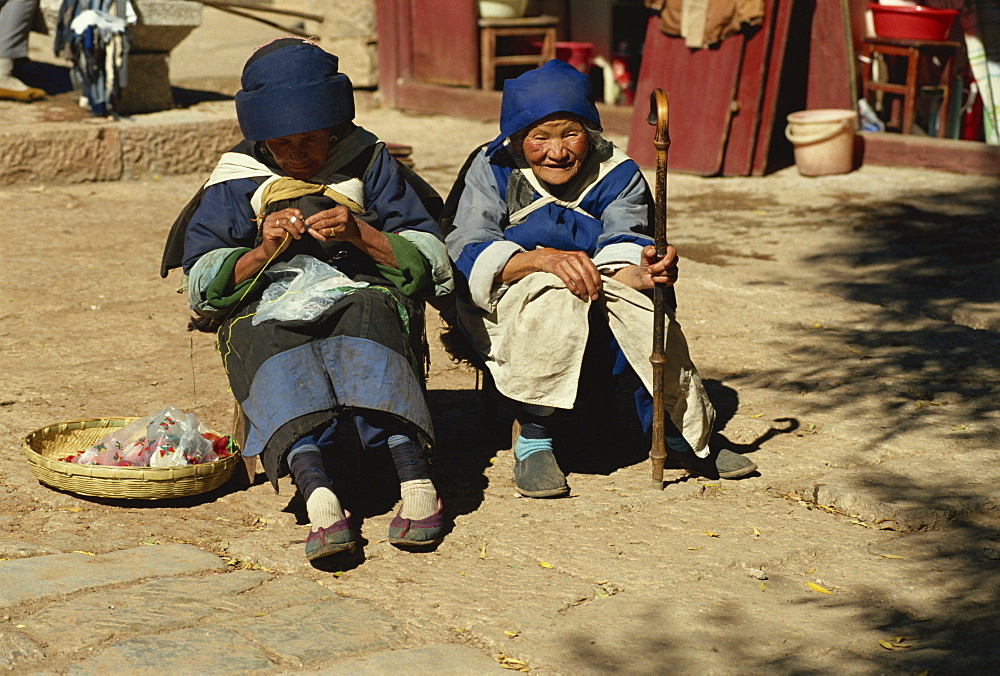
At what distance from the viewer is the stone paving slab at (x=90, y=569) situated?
3021 mm

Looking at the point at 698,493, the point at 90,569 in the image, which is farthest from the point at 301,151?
the point at 698,493

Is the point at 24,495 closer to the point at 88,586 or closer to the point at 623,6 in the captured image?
the point at 88,586

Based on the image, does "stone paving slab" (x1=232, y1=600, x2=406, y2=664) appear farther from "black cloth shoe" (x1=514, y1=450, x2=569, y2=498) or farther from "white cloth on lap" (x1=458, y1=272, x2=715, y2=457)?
"white cloth on lap" (x1=458, y1=272, x2=715, y2=457)

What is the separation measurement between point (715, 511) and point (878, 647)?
91 centimetres

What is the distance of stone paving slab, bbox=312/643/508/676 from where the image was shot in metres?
2.71

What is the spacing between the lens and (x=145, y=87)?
9141 mm

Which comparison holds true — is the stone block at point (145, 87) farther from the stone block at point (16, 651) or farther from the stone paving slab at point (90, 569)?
the stone block at point (16, 651)

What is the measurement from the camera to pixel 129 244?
678cm

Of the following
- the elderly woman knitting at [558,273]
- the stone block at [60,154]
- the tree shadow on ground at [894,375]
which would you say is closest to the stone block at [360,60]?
the stone block at [60,154]

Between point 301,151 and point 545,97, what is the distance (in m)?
0.76

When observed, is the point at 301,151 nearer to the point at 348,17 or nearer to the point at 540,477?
the point at 540,477

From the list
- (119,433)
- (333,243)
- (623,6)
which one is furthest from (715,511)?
(623,6)

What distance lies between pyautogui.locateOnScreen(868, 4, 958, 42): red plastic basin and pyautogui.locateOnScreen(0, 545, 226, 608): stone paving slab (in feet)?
23.7

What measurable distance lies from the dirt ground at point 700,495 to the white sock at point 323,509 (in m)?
0.14
